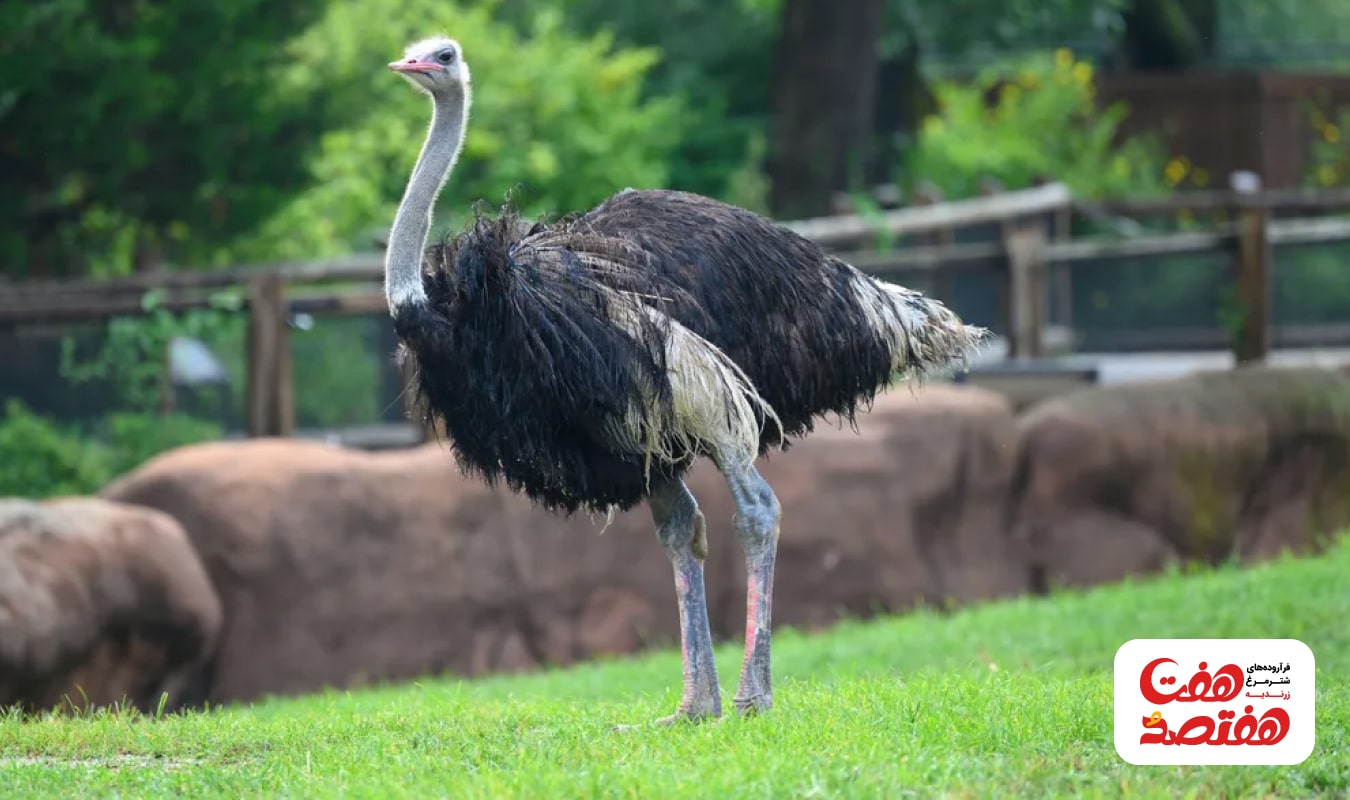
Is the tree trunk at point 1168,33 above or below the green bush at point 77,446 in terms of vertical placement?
above

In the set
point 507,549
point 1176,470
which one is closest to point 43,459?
point 507,549

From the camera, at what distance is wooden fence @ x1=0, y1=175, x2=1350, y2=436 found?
11961 millimetres

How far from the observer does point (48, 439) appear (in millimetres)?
11836

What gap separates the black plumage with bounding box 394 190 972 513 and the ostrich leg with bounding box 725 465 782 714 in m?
0.19

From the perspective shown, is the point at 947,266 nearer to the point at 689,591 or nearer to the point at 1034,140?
the point at 1034,140

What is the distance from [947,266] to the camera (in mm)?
14492

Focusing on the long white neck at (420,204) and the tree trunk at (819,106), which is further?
the tree trunk at (819,106)

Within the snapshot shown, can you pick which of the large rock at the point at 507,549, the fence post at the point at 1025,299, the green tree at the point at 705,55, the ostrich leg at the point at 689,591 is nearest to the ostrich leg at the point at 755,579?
the ostrich leg at the point at 689,591

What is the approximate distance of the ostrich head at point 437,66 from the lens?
6801 millimetres

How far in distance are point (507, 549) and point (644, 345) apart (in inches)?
209

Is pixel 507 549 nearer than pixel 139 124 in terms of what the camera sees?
A: Yes

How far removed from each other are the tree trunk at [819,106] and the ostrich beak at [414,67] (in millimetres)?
11912

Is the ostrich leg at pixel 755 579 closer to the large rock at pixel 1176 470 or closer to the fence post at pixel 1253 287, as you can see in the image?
the large rock at pixel 1176 470

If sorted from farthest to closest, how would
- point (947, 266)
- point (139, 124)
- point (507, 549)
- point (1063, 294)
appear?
point (1063, 294), point (947, 266), point (139, 124), point (507, 549)
